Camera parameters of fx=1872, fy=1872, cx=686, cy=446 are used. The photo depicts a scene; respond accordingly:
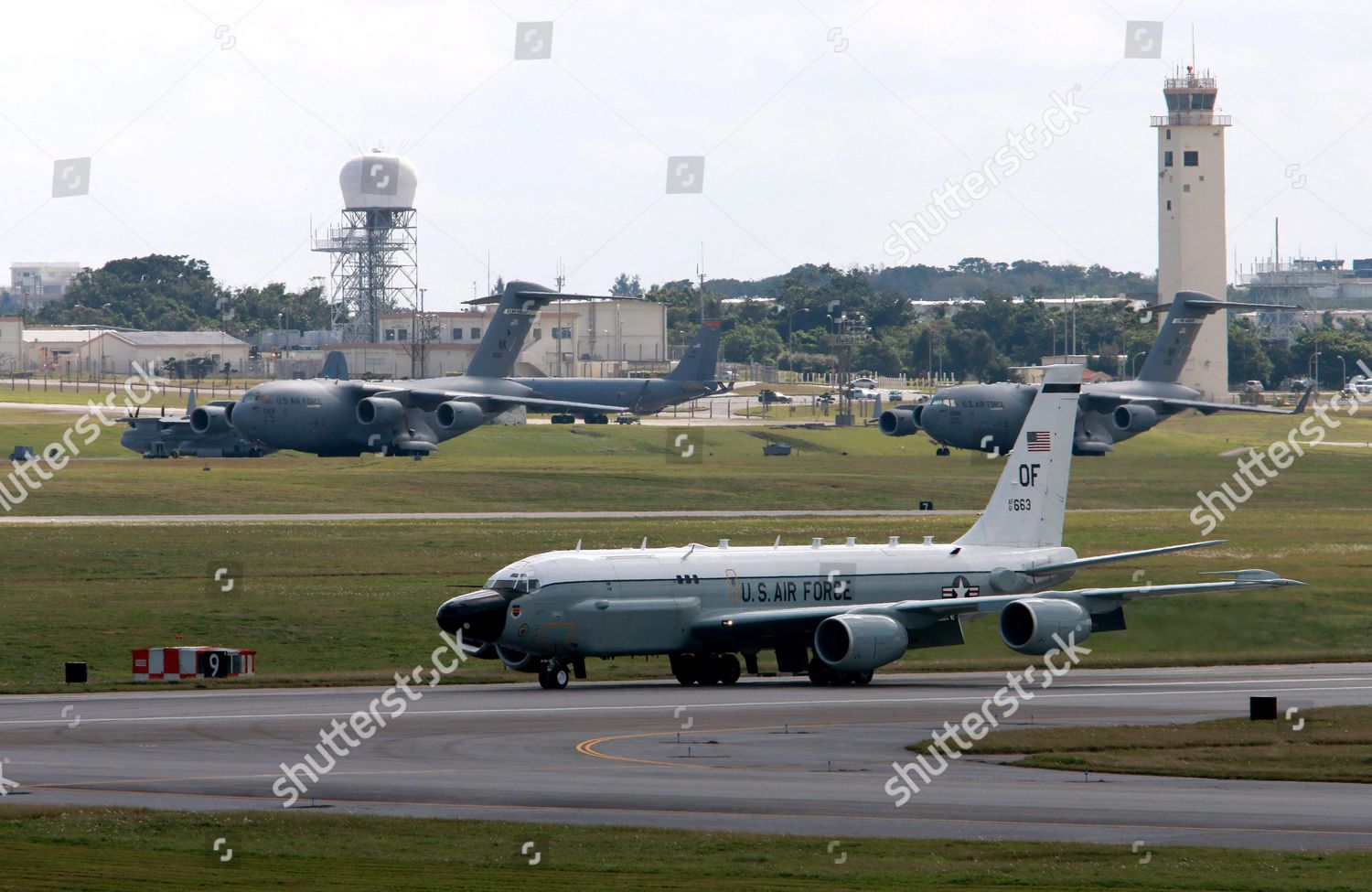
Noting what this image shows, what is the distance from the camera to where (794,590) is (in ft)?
154

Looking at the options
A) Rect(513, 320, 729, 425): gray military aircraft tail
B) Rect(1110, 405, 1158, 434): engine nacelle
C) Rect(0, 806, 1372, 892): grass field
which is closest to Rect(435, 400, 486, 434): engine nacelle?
Rect(513, 320, 729, 425): gray military aircraft tail

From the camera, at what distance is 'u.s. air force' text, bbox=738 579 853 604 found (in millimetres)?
46188

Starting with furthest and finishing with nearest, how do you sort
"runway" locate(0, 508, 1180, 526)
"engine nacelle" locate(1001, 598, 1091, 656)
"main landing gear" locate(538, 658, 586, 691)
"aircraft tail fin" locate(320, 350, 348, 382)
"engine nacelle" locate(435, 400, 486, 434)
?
"aircraft tail fin" locate(320, 350, 348, 382) < "engine nacelle" locate(435, 400, 486, 434) < "runway" locate(0, 508, 1180, 526) < "engine nacelle" locate(1001, 598, 1091, 656) < "main landing gear" locate(538, 658, 586, 691)

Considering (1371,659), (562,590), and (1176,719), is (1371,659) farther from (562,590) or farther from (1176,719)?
(562,590)

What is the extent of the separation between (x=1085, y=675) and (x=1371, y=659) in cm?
950

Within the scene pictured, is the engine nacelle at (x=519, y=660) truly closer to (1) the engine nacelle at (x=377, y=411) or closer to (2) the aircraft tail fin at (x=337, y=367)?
(1) the engine nacelle at (x=377, y=411)

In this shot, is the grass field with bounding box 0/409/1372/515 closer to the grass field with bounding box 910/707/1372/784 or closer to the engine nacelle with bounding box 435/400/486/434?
the engine nacelle with bounding box 435/400/486/434

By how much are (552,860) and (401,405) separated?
2846 inches

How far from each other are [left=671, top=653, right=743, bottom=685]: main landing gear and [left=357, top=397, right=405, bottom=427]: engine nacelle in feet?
161

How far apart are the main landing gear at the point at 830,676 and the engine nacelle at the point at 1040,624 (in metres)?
3.57

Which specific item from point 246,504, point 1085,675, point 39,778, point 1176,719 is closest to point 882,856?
point 39,778

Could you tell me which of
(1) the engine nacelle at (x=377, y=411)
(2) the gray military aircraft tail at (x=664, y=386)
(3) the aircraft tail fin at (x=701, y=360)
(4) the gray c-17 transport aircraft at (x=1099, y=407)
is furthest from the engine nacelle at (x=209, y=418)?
(3) the aircraft tail fin at (x=701, y=360)

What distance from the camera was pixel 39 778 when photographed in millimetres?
29578

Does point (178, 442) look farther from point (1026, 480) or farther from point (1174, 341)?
point (1026, 480)
